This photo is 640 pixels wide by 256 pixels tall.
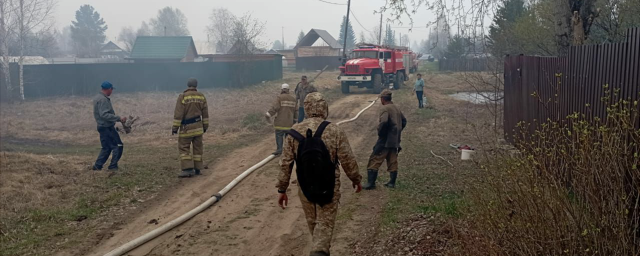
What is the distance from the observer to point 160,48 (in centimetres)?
4628

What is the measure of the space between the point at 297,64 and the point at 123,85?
22486 mm

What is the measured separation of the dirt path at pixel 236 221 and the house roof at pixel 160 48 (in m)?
38.3

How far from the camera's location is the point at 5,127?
18.4 m

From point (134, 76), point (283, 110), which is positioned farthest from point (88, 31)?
point (283, 110)

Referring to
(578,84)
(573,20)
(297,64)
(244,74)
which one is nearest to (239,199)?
(578,84)

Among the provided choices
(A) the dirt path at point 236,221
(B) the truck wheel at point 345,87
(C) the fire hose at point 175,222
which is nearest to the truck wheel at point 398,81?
(B) the truck wheel at point 345,87

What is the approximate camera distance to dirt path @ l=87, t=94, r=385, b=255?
5676mm

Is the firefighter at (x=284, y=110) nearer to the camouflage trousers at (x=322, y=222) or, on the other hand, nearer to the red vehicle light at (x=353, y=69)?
the camouflage trousers at (x=322, y=222)

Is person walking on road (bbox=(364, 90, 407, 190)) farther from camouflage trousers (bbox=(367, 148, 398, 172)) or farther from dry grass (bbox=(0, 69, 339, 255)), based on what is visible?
dry grass (bbox=(0, 69, 339, 255))

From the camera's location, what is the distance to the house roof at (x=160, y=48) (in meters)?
45.3

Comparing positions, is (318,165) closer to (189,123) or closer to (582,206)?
(582,206)

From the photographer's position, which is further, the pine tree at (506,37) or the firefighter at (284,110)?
the pine tree at (506,37)

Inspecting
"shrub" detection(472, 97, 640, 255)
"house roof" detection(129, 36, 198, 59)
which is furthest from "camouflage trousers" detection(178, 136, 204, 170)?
"house roof" detection(129, 36, 198, 59)

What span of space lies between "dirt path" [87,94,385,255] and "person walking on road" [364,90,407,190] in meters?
0.43
